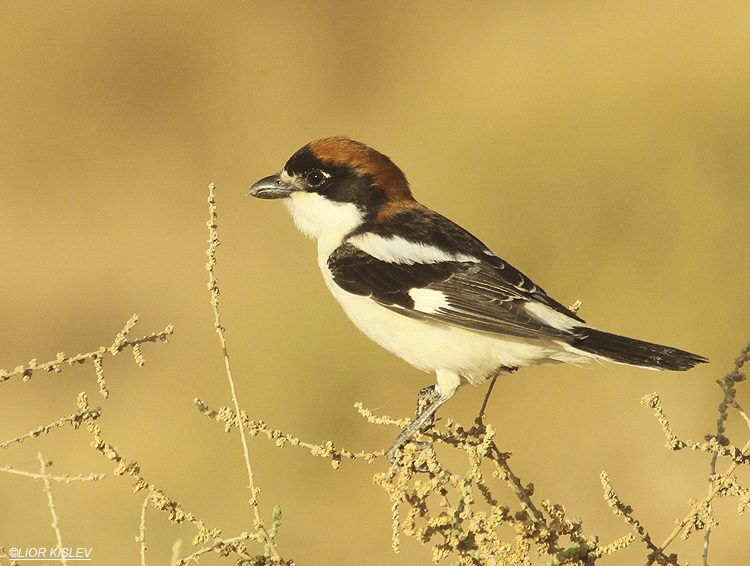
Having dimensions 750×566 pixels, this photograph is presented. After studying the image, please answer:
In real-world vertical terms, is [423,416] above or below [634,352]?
below

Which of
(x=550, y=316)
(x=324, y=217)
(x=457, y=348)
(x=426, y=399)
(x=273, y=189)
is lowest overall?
(x=426, y=399)

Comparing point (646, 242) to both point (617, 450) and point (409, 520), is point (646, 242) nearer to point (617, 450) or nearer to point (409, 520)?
point (617, 450)

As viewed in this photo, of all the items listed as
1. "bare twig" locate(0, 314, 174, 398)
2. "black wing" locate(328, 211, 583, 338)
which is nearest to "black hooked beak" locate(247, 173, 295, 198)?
"black wing" locate(328, 211, 583, 338)

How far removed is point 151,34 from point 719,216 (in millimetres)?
7342

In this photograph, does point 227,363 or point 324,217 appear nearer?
point 227,363

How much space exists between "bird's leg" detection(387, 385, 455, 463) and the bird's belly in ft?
0.45

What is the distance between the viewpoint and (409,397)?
6.79 metres

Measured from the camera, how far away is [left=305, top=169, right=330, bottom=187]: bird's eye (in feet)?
13.0

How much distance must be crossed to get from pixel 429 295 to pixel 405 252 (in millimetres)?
270

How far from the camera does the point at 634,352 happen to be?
10.0 ft

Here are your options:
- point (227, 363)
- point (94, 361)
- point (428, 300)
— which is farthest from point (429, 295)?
point (94, 361)

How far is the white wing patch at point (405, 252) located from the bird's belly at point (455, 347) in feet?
0.87

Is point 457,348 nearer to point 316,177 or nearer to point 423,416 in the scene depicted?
point 423,416

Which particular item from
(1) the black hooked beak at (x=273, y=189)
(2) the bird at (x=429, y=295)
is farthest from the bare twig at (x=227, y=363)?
(1) the black hooked beak at (x=273, y=189)
